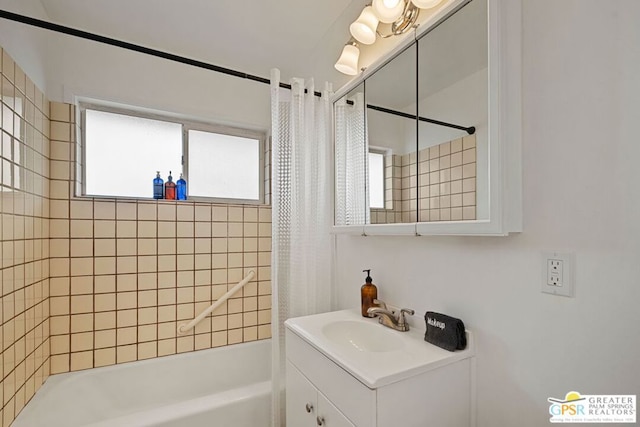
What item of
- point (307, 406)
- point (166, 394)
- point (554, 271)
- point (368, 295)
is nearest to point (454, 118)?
point (554, 271)

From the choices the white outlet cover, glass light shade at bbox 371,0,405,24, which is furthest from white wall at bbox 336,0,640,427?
glass light shade at bbox 371,0,405,24

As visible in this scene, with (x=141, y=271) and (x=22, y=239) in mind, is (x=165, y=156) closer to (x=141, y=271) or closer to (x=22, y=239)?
(x=141, y=271)

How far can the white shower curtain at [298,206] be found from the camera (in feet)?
5.14

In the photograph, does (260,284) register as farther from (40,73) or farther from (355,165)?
(40,73)

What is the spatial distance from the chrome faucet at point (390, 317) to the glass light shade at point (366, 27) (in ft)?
4.18

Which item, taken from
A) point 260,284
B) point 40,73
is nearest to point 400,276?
point 260,284

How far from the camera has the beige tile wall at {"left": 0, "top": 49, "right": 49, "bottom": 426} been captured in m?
1.22

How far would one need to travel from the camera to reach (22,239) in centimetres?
137

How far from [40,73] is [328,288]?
206 cm

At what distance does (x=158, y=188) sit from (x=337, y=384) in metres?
1.78

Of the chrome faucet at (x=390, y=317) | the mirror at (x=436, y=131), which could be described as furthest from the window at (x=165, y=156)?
the chrome faucet at (x=390, y=317)

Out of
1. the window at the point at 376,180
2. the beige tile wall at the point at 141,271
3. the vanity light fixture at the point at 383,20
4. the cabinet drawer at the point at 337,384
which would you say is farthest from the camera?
the beige tile wall at the point at 141,271

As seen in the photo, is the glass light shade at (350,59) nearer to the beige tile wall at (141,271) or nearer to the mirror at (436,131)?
the mirror at (436,131)

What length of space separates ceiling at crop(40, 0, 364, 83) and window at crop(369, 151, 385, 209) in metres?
0.68
